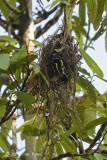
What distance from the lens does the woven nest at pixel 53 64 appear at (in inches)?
47.5

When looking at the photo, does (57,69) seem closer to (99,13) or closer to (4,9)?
(99,13)

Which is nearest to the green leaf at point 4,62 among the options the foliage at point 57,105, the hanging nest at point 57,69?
the foliage at point 57,105

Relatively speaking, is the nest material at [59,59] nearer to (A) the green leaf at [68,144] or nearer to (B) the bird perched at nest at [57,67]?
(B) the bird perched at nest at [57,67]

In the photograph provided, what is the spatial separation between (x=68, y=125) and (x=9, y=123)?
533 mm

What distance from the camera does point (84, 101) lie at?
1.46 metres

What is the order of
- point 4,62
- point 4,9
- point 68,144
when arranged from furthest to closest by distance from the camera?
point 4,9, point 68,144, point 4,62

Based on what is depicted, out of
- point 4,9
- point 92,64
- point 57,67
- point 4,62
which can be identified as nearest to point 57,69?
point 57,67

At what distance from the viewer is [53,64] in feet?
3.98

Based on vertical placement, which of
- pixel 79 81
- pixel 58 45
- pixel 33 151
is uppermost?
pixel 58 45

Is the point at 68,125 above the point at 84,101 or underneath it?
underneath

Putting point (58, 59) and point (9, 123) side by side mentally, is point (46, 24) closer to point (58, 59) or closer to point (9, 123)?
point (9, 123)

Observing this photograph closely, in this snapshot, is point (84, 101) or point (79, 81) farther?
point (84, 101)

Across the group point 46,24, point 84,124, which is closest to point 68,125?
point 84,124

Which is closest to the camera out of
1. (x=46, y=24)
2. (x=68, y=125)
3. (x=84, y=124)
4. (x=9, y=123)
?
(x=84, y=124)
